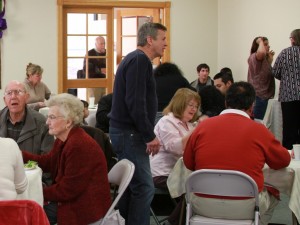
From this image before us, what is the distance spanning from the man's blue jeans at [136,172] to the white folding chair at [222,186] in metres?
0.49

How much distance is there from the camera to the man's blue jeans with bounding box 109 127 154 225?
3104 mm

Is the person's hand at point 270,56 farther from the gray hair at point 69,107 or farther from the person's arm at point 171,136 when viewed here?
the gray hair at point 69,107

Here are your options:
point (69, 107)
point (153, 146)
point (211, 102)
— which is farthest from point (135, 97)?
point (211, 102)

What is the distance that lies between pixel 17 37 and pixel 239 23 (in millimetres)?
3433

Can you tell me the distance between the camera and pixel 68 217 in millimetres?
2607

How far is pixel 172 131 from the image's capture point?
3656 millimetres

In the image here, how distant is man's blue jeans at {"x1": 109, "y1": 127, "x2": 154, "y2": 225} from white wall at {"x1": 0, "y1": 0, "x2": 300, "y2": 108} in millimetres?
4424

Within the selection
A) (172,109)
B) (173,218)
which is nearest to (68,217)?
(173,218)

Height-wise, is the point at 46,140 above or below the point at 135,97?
below

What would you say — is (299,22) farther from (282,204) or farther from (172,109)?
(172,109)

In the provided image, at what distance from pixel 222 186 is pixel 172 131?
1098 mm

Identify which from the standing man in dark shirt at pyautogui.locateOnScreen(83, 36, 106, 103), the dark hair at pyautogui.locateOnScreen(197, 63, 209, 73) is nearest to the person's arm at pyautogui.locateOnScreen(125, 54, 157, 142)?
the dark hair at pyautogui.locateOnScreen(197, 63, 209, 73)

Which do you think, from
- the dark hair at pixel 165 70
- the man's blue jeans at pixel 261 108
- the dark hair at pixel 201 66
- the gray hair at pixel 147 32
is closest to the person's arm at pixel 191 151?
the gray hair at pixel 147 32

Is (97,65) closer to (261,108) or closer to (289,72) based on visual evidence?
(261,108)
